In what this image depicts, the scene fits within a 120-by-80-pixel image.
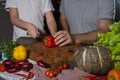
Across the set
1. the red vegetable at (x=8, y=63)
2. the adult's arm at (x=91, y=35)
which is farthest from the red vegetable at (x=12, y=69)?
the adult's arm at (x=91, y=35)

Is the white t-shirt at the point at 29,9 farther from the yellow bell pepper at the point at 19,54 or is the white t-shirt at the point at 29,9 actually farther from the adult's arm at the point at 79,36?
the yellow bell pepper at the point at 19,54

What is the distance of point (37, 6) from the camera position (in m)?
2.33

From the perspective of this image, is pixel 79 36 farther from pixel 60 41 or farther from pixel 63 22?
pixel 63 22

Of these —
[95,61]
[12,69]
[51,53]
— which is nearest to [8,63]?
[12,69]

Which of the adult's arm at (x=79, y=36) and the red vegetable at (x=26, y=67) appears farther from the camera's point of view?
the adult's arm at (x=79, y=36)

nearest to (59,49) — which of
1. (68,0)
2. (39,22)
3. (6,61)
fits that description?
(6,61)

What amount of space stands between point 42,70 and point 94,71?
26 cm

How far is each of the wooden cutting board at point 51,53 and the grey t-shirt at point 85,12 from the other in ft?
1.55

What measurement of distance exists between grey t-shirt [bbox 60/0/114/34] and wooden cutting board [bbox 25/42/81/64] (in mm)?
473

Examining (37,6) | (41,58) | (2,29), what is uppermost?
(37,6)

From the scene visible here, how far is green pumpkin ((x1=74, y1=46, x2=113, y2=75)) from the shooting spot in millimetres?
1360

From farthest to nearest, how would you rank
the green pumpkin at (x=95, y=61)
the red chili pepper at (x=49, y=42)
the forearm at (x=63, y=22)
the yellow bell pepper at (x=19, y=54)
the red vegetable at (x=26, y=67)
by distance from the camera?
the forearm at (x=63, y=22), the red chili pepper at (x=49, y=42), the yellow bell pepper at (x=19, y=54), the red vegetable at (x=26, y=67), the green pumpkin at (x=95, y=61)

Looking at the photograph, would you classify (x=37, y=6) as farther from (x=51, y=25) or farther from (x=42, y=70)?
(x=42, y=70)

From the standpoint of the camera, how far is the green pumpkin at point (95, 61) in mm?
1360
